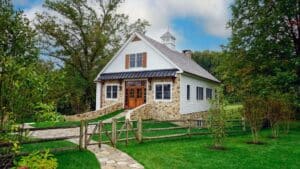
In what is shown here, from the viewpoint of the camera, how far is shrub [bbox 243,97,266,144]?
12.3 m

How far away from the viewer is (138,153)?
30.5 ft

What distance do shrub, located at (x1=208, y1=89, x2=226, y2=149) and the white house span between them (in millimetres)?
8588

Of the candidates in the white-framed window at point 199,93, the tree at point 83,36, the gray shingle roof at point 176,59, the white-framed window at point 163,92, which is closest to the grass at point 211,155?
the white-framed window at point 163,92

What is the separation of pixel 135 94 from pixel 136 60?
2.72 meters

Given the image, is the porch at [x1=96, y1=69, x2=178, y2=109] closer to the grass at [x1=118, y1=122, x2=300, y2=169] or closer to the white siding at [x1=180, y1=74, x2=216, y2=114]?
the white siding at [x1=180, y1=74, x2=216, y2=114]

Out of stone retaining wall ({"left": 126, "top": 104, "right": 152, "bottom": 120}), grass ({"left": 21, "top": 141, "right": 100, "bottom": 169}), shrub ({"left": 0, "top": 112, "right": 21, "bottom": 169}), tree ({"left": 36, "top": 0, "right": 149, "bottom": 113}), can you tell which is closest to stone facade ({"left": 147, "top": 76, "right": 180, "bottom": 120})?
stone retaining wall ({"left": 126, "top": 104, "right": 152, "bottom": 120})

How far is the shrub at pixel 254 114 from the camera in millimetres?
12305

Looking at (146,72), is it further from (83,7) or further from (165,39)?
(83,7)

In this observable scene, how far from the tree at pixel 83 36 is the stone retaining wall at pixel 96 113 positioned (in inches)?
237

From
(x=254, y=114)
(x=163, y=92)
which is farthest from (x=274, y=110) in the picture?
(x=163, y=92)

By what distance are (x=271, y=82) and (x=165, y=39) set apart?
12252 mm

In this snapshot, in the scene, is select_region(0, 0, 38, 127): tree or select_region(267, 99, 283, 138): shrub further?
select_region(267, 99, 283, 138): shrub

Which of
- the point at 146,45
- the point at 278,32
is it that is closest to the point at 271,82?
the point at 278,32

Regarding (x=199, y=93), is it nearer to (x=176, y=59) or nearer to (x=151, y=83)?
(x=176, y=59)
